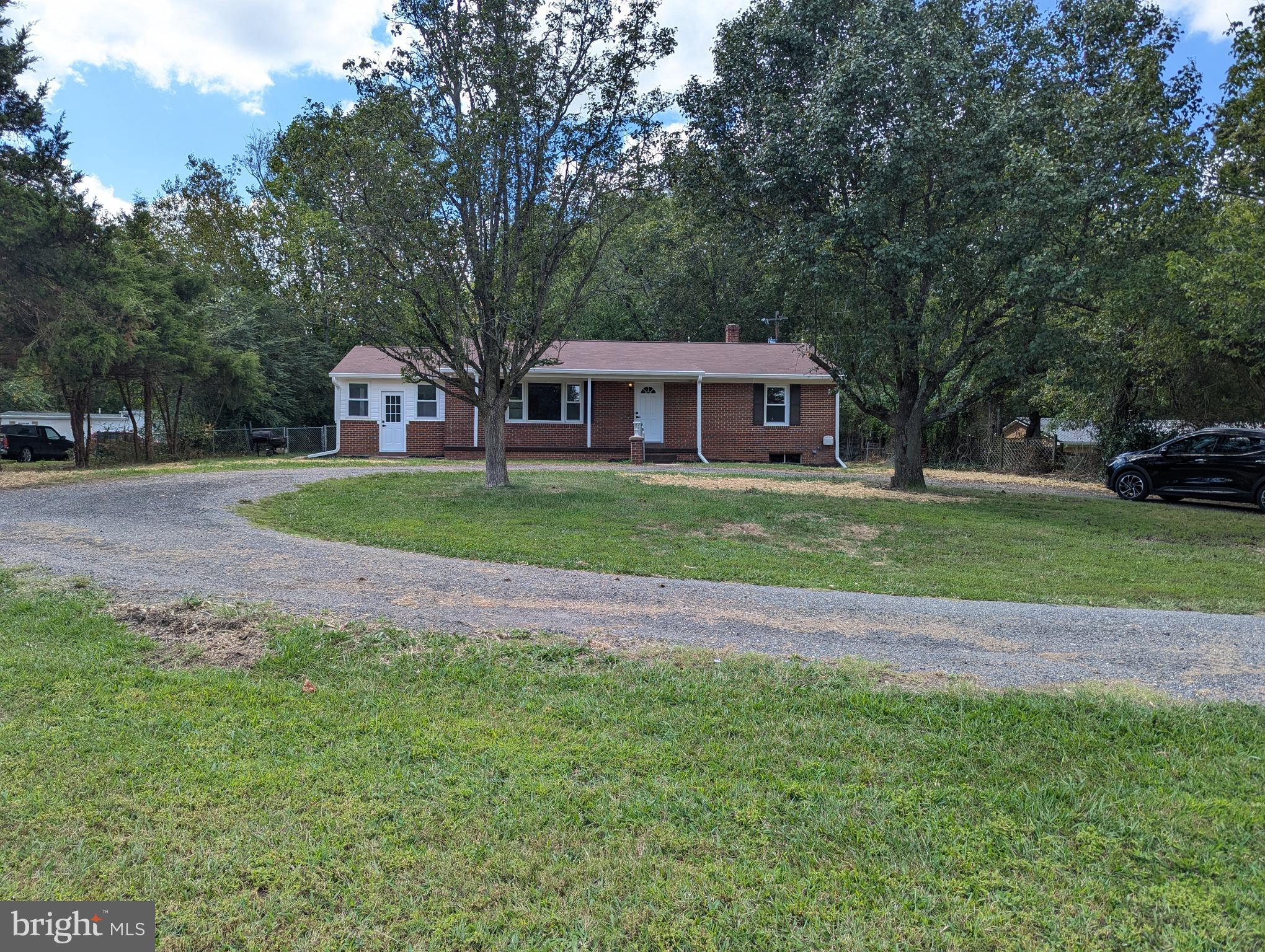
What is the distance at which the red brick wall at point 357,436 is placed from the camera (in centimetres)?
2333

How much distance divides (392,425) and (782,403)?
41.1ft

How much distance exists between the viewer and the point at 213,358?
2172 centimetres

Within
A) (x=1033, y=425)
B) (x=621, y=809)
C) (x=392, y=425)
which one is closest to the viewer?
(x=621, y=809)

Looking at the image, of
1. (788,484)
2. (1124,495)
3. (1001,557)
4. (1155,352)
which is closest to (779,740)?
(1001,557)

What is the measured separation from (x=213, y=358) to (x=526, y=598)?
1995 centimetres

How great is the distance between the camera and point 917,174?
12078mm

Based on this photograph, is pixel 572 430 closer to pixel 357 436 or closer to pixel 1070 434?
pixel 357 436

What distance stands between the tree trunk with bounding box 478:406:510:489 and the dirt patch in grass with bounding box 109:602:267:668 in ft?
26.5

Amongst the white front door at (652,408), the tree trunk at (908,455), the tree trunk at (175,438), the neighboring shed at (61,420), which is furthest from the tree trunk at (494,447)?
the neighboring shed at (61,420)

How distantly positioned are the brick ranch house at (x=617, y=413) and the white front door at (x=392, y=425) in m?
0.03

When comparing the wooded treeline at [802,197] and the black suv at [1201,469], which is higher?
the wooded treeline at [802,197]

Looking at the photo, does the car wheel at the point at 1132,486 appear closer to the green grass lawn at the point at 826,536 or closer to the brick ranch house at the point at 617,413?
the green grass lawn at the point at 826,536

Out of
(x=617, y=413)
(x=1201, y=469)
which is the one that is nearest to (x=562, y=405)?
(x=617, y=413)

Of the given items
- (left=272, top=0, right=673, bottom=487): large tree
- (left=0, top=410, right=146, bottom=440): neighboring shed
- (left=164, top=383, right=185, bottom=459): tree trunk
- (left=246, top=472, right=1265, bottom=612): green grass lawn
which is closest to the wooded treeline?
(left=272, top=0, right=673, bottom=487): large tree
